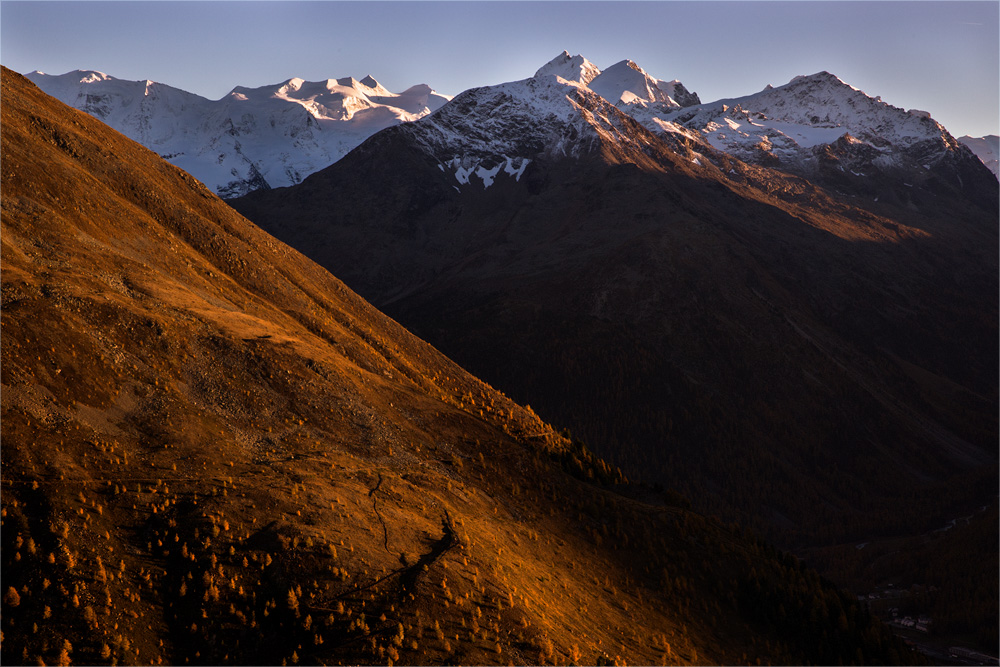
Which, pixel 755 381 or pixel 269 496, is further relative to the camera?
pixel 755 381

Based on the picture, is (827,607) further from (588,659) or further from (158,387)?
(158,387)

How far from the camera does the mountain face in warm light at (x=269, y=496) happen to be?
25641 mm

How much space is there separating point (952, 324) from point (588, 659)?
211375 mm

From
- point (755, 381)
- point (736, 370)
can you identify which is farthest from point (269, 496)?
point (736, 370)

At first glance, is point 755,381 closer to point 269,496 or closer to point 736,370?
point 736,370

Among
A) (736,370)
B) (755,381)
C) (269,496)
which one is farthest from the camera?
(736,370)

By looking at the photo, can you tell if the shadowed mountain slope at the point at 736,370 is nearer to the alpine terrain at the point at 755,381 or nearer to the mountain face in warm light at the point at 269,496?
the alpine terrain at the point at 755,381

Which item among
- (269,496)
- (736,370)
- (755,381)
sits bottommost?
(269,496)

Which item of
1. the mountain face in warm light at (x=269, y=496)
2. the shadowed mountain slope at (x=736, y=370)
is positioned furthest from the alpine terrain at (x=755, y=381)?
the mountain face in warm light at (x=269, y=496)

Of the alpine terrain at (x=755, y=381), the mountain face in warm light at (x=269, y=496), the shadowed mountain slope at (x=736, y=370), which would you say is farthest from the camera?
the shadowed mountain slope at (x=736, y=370)

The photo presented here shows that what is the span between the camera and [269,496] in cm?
3045

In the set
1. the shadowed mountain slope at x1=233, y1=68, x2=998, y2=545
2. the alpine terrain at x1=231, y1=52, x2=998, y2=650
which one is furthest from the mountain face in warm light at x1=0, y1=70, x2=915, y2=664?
the shadowed mountain slope at x1=233, y1=68, x2=998, y2=545

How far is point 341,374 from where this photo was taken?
143 ft

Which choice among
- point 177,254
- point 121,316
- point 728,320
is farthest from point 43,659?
point 728,320
